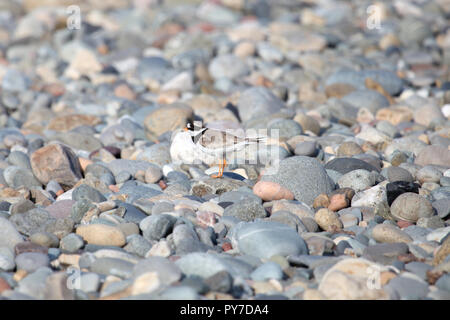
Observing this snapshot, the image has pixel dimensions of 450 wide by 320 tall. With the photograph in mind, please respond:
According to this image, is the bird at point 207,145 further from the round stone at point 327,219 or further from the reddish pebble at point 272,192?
the round stone at point 327,219

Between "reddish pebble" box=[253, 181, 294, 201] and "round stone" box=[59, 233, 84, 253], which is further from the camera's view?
"reddish pebble" box=[253, 181, 294, 201]

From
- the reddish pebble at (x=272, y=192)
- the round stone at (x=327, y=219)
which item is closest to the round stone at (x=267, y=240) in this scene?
the round stone at (x=327, y=219)

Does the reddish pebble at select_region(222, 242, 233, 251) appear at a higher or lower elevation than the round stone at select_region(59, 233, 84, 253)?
lower

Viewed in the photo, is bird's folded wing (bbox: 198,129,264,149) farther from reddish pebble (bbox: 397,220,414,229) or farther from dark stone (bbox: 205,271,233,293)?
dark stone (bbox: 205,271,233,293)

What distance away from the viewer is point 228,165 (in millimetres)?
7605

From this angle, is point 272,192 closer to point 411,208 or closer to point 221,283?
point 411,208

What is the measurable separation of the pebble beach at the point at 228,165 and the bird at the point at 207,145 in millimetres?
140

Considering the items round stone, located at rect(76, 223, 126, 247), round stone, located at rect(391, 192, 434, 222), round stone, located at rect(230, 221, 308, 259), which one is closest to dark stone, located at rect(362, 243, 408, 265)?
round stone, located at rect(230, 221, 308, 259)

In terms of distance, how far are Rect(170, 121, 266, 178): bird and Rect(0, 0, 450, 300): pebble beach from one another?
5.5 inches

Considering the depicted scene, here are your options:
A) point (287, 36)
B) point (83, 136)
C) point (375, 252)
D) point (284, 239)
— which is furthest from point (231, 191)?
point (287, 36)

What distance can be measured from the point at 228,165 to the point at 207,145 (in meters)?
0.70

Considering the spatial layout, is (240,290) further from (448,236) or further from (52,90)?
(52,90)

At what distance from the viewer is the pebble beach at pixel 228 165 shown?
4820mm

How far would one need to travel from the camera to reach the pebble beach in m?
4.82
